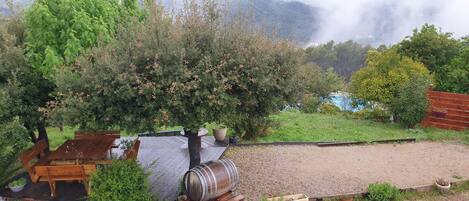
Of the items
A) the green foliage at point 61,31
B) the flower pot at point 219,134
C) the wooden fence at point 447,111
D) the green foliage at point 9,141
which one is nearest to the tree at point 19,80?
the green foliage at point 9,141

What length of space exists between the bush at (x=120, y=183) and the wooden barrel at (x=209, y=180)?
0.74 meters

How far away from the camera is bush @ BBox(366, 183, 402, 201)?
6582mm

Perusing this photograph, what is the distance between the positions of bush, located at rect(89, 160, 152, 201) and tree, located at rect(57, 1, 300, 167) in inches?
27.7

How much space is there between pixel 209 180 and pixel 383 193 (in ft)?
11.0

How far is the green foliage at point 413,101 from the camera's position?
12609 millimetres

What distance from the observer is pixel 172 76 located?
519 centimetres

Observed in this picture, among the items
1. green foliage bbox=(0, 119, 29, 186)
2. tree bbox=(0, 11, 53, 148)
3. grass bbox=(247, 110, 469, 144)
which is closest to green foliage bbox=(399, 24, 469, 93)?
grass bbox=(247, 110, 469, 144)

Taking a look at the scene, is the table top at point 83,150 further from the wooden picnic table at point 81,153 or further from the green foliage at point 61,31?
the green foliage at point 61,31

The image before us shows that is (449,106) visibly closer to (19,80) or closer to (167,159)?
(167,159)

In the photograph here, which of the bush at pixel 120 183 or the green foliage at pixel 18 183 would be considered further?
the green foliage at pixel 18 183

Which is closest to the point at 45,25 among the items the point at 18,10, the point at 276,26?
the point at 18,10

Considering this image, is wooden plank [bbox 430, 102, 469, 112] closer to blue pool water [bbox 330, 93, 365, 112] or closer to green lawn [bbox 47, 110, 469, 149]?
green lawn [bbox 47, 110, 469, 149]

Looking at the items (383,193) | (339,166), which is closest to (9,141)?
(383,193)

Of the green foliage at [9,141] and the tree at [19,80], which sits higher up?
the tree at [19,80]
